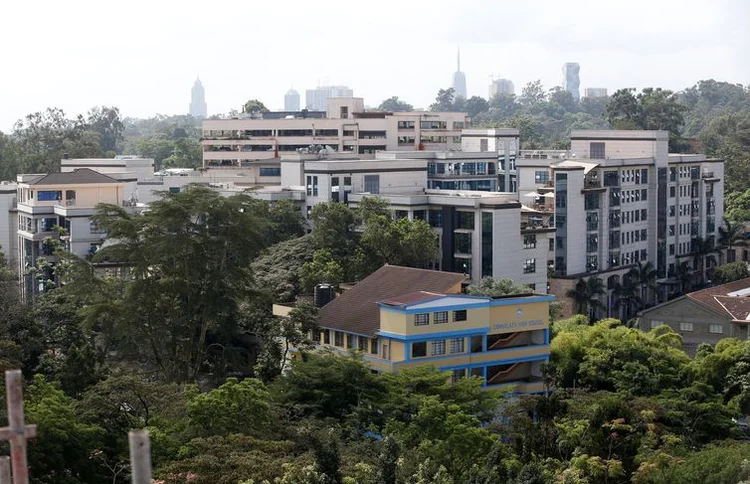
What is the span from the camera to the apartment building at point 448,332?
3925cm

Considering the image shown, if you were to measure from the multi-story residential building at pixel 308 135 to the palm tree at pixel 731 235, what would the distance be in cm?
2027

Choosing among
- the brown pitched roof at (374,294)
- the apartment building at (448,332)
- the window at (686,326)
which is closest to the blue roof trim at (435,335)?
the apartment building at (448,332)

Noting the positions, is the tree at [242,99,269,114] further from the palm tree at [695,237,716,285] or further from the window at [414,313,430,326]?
the window at [414,313,430,326]

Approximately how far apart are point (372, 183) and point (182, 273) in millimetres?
23753

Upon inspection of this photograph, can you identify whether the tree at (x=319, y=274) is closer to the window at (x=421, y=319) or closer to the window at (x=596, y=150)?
the window at (x=421, y=319)

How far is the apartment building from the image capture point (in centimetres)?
3925

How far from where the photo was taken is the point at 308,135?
86312 mm

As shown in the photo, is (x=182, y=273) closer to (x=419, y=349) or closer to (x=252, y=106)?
(x=419, y=349)

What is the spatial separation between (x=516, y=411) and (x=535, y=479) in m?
9.07

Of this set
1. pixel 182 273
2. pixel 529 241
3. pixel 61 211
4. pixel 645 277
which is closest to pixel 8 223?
pixel 61 211

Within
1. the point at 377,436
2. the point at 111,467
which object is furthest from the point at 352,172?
the point at 111,467

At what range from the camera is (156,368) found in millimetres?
45062

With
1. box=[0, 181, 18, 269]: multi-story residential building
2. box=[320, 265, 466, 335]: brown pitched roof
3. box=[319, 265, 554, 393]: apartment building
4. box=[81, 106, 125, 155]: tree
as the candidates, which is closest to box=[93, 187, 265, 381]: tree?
box=[320, 265, 466, 335]: brown pitched roof

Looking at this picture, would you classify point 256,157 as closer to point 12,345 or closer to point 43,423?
point 12,345
